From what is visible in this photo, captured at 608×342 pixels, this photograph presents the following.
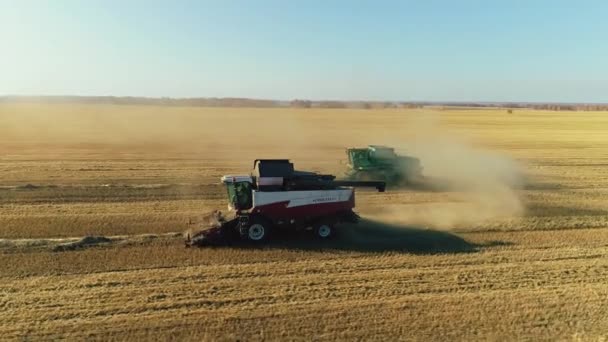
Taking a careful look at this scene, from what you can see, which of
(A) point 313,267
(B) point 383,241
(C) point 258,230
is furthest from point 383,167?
(A) point 313,267

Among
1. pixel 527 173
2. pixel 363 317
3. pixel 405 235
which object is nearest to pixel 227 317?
pixel 363 317

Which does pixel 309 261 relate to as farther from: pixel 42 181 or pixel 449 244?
pixel 42 181

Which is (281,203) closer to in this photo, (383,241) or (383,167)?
(383,241)

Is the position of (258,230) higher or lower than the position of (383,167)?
lower

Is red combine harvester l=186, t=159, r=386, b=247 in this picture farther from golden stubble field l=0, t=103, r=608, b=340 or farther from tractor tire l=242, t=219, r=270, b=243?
golden stubble field l=0, t=103, r=608, b=340

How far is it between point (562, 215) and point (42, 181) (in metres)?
20.4

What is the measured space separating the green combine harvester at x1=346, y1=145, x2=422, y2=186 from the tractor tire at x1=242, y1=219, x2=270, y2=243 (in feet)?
32.5

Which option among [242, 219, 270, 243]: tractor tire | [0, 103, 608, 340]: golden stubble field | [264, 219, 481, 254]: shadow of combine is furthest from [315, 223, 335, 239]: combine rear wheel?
[242, 219, 270, 243]: tractor tire

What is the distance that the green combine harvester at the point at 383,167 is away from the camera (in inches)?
895

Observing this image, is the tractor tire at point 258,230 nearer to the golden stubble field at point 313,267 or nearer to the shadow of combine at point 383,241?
the shadow of combine at point 383,241

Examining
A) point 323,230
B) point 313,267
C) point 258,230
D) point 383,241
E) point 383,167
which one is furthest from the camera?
point 383,167

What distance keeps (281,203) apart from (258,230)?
0.94 meters

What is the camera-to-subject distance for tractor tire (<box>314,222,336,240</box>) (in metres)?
14.0

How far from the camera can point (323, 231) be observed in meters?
14.1
